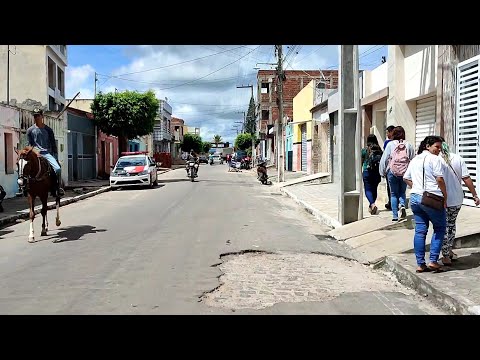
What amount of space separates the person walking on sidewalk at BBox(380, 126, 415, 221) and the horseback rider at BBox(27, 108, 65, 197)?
6723 mm

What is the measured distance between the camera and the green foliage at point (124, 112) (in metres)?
31.5

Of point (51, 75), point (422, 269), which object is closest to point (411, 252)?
point (422, 269)

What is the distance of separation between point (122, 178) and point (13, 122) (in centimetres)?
536

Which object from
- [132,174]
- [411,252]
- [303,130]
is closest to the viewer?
[411,252]

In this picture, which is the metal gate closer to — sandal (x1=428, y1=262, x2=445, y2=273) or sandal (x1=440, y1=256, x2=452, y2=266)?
sandal (x1=440, y1=256, x2=452, y2=266)

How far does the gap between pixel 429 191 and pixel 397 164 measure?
3.27 m

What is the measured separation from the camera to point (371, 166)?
11.6m

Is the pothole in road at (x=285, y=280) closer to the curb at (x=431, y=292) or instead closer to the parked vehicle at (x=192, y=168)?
the curb at (x=431, y=292)

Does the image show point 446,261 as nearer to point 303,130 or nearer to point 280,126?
point 280,126

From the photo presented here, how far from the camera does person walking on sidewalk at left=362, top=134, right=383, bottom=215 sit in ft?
37.6

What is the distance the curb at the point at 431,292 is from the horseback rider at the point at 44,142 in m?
6.95

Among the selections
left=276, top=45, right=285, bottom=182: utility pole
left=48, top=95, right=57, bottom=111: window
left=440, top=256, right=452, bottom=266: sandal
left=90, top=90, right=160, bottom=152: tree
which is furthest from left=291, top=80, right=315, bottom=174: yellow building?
left=440, top=256, right=452, bottom=266: sandal

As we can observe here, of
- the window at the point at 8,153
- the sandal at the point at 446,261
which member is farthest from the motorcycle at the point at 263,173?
the sandal at the point at 446,261
